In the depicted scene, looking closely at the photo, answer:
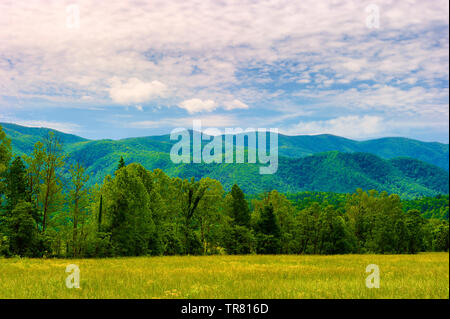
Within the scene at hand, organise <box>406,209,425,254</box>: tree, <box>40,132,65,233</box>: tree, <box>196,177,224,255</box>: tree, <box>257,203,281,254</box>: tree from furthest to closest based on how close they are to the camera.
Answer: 1. <box>406,209,425,254</box>: tree
2. <box>257,203,281,254</box>: tree
3. <box>196,177,224,255</box>: tree
4. <box>40,132,65,233</box>: tree

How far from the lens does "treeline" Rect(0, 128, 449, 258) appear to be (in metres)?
31.1

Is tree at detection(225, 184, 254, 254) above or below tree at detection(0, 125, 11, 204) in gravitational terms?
below

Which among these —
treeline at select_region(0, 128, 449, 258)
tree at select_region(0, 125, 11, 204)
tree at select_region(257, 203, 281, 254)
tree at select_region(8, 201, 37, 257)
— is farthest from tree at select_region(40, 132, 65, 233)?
tree at select_region(257, 203, 281, 254)

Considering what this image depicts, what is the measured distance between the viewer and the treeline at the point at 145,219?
31.1m

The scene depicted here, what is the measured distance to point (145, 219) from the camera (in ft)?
118

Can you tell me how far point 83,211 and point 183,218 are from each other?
43.5 ft

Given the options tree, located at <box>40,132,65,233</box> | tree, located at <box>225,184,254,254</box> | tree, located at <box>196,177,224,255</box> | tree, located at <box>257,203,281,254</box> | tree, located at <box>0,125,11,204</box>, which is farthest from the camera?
tree, located at <box>257,203,281,254</box>

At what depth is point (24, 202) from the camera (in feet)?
99.0

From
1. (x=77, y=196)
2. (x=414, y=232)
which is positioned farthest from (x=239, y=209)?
(x=414, y=232)

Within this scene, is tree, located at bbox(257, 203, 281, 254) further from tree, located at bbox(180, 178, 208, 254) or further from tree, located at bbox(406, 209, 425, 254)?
tree, located at bbox(406, 209, 425, 254)

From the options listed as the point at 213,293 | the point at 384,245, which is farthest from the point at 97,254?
the point at 384,245

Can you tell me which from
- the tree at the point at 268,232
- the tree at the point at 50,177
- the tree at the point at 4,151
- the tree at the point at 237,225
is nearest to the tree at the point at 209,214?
the tree at the point at 237,225

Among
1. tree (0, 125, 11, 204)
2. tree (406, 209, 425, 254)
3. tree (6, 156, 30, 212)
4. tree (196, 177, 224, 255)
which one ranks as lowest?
tree (406, 209, 425, 254)

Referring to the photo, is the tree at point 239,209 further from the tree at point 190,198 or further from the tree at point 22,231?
the tree at point 22,231
